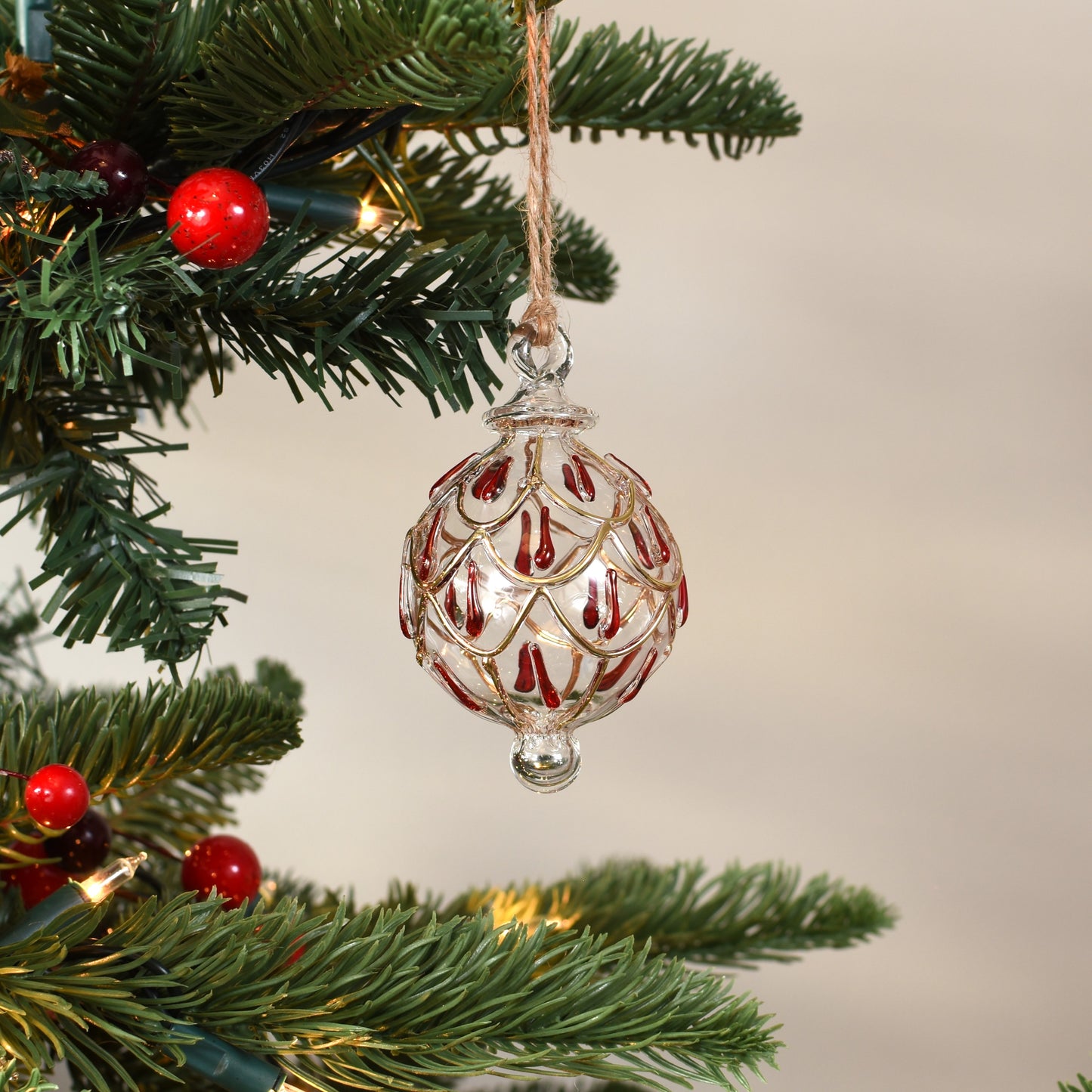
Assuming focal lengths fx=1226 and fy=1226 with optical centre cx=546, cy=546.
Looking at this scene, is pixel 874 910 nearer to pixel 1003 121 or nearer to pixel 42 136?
pixel 42 136

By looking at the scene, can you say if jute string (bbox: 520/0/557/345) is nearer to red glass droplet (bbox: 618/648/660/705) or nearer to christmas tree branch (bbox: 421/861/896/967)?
red glass droplet (bbox: 618/648/660/705)

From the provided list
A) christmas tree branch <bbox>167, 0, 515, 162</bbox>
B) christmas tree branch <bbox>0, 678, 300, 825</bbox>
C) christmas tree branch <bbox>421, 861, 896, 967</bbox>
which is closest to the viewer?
christmas tree branch <bbox>167, 0, 515, 162</bbox>

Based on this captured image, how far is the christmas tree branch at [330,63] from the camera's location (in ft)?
0.71

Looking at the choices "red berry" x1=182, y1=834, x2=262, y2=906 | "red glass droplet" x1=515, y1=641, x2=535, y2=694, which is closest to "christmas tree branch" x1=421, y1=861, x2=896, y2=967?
"red berry" x1=182, y1=834, x2=262, y2=906

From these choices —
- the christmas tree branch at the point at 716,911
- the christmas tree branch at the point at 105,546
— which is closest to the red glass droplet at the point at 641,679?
the christmas tree branch at the point at 105,546

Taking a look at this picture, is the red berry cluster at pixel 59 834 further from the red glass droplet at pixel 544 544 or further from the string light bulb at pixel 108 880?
the red glass droplet at pixel 544 544

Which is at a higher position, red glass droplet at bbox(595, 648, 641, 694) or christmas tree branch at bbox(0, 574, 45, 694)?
christmas tree branch at bbox(0, 574, 45, 694)

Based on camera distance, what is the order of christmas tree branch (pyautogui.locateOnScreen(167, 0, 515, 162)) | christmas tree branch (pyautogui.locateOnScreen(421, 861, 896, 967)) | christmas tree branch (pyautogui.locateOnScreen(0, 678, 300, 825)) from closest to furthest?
christmas tree branch (pyautogui.locateOnScreen(167, 0, 515, 162))
christmas tree branch (pyautogui.locateOnScreen(0, 678, 300, 825))
christmas tree branch (pyautogui.locateOnScreen(421, 861, 896, 967))

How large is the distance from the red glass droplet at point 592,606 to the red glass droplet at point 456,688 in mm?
38

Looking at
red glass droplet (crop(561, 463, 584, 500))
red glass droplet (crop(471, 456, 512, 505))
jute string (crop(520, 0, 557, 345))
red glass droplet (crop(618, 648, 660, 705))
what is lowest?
red glass droplet (crop(618, 648, 660, 705))

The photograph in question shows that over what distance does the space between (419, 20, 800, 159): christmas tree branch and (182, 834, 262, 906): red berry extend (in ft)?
0.74

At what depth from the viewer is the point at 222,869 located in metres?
0.38

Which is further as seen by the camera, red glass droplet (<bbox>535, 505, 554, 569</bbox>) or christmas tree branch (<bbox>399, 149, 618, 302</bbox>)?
christmas tree branch (<bbox>399, 149, 618, 302</bbox>)

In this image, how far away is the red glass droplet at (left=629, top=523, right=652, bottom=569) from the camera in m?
0.29
